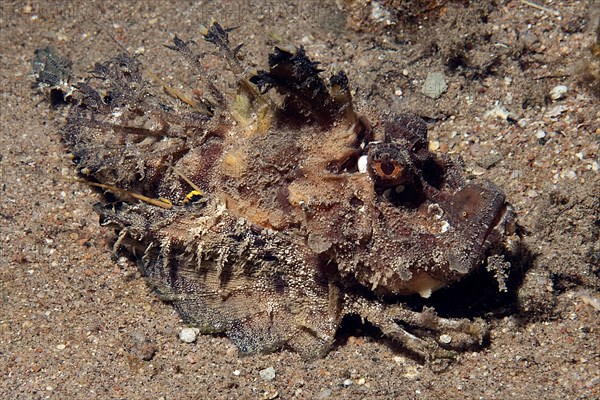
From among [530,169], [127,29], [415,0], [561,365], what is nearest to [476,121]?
[530,169]

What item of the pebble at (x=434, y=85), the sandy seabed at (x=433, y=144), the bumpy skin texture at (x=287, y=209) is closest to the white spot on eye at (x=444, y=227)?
the bumpy skin texture at (x=287, y=209)

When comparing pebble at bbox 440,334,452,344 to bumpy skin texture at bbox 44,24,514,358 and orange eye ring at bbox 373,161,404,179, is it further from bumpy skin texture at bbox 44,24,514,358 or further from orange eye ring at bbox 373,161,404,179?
orange eye ring at bbox 373,161,404,179

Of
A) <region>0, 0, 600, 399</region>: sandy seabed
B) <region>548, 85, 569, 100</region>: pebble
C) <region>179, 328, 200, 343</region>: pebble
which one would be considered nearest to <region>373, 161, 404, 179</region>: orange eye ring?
<region>0, 0, 600, 399</region>: sandy seabed

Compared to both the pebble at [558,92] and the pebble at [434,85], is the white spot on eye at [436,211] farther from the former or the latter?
the pebble at [558,92]

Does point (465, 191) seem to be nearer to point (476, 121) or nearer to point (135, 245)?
point (476, 121)

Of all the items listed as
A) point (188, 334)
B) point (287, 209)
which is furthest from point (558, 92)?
point (188, 334)
